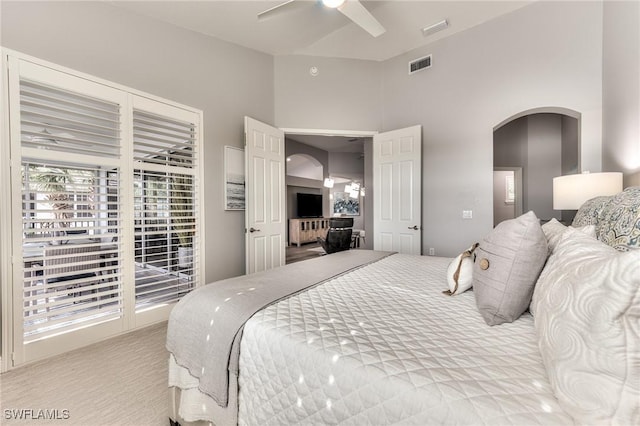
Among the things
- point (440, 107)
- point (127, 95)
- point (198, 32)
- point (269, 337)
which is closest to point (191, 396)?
point (269, 337)

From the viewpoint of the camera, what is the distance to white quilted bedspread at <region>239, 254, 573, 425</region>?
667 mm

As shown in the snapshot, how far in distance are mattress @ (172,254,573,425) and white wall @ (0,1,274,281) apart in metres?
2.45

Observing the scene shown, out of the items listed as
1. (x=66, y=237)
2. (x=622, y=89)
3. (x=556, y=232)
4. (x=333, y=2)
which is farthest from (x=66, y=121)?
(x=622, y=89)

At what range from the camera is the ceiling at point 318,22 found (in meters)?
2.91

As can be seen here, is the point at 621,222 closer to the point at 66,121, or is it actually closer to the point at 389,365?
the point at 389,365

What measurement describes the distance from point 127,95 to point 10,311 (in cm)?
199

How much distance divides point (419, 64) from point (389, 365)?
14.1 feet

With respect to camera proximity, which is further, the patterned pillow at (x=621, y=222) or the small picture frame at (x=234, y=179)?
the small picture frame at (x=234, y=179)

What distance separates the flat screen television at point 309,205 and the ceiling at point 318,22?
579cm

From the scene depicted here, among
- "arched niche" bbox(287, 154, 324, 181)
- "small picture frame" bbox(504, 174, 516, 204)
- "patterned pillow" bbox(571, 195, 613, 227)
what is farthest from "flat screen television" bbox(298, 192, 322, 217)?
"patterned pillow" bbox(571, 195, 613, 227)

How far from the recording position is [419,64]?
400 centimetres

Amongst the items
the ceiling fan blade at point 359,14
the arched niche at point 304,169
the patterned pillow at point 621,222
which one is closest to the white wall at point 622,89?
the patterned pillow at point 621,222

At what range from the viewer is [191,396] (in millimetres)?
1292

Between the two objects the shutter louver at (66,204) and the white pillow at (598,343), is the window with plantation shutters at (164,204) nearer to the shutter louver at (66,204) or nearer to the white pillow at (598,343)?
the shutter louver at (66,204)
